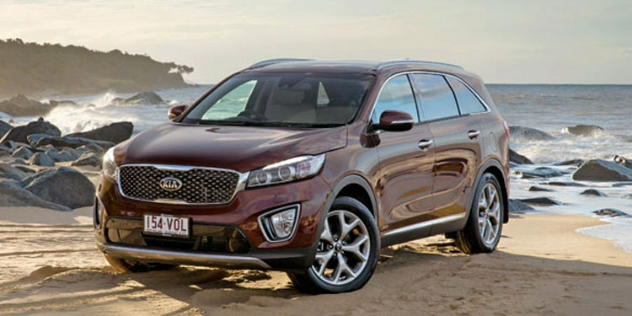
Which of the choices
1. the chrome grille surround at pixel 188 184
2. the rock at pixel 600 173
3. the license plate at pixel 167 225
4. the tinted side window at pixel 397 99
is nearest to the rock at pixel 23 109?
the rock at pixel 600 173

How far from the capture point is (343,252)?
7203 millimetres

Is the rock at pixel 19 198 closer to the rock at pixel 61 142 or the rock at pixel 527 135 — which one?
the rock at pixel 61 142

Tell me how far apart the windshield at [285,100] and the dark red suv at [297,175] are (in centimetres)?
1

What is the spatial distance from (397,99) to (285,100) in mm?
911

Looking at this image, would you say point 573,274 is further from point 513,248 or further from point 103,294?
point 103,294

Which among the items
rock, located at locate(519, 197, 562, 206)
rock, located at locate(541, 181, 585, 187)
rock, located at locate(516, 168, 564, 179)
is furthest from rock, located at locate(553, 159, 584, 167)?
rock, located at locate(519, 197, 562, 206)

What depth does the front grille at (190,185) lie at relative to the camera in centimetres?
665

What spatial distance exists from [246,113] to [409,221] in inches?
60.2

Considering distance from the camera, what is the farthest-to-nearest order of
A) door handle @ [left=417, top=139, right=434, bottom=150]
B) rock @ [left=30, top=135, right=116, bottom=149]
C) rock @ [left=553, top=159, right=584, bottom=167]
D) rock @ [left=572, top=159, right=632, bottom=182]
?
1. rock @ [left=553, top=159, right=584, bottom=167]
2. rock @ [left=30, top=135, right=116, bottom=149]
3. rock @ [left=572, top=159, right=632, bottom=182]
4. door handle @ [left=417, top=139, right=434, bottom=150]

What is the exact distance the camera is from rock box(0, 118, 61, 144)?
27469mm

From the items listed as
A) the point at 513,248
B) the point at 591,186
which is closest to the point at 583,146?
the point at 591,186

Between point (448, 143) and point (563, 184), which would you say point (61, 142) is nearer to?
point (563, 184)

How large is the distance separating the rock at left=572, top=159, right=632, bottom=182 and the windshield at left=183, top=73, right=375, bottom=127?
13.2 metres

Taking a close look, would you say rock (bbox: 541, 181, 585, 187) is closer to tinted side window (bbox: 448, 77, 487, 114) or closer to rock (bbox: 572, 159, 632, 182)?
rock (bbox: 572, 159, 632, 182)
